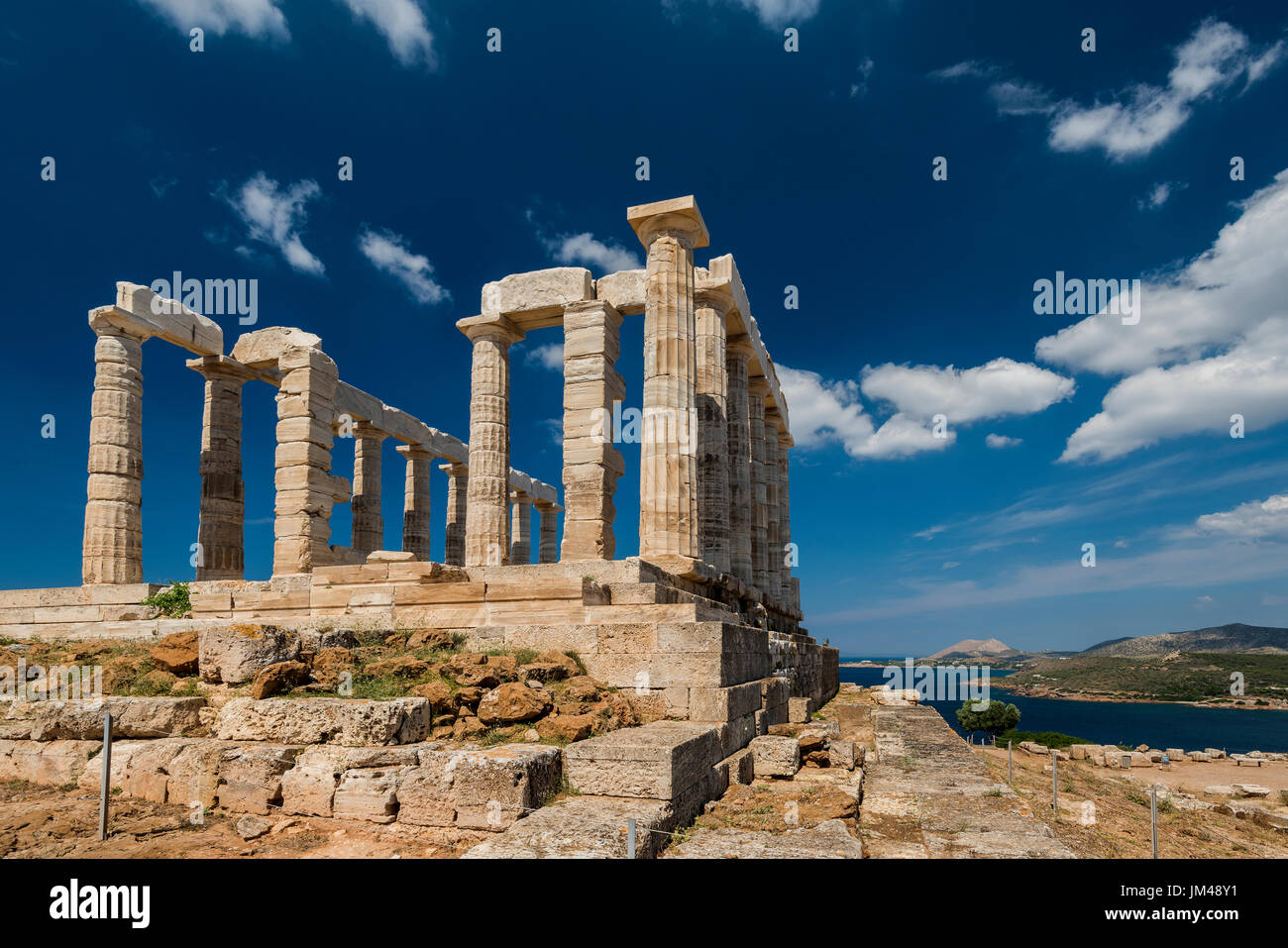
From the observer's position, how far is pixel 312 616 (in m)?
13.5

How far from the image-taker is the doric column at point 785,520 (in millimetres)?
30203

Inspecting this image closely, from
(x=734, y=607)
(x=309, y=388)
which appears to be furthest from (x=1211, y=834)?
(x=309, y=388)

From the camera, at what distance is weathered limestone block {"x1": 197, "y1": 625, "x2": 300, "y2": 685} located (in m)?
8.57

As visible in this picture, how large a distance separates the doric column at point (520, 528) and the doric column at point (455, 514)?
274 centimetres

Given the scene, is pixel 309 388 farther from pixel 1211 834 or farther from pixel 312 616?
pixel 1211 834

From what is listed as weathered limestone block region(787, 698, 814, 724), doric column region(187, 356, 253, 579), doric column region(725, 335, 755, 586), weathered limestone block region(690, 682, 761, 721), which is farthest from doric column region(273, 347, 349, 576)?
weathered limestone block region(690, 682, 761, 721)

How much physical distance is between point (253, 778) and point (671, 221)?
13363 mm

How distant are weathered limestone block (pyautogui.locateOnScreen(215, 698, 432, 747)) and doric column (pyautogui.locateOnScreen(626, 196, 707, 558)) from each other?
954 cm

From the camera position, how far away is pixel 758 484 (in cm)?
2694

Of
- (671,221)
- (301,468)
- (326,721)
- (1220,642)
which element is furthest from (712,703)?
(1220,642)

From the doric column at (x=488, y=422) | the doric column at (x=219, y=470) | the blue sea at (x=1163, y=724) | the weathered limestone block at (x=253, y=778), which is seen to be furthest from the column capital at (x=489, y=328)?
the blue sea at (x=1163, y=724)

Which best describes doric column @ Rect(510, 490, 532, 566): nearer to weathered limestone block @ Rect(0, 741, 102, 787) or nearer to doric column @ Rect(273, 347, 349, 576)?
→ doric column @ Rect(273, 347, 349, 576)

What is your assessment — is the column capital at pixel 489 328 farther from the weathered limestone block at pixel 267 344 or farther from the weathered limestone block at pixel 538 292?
the weathered limestone block at pixel 267 344

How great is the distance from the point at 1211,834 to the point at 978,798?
8.08 meters
